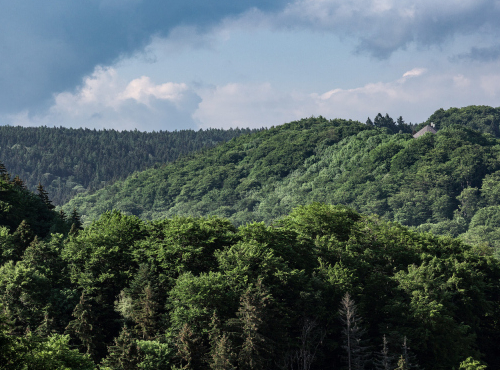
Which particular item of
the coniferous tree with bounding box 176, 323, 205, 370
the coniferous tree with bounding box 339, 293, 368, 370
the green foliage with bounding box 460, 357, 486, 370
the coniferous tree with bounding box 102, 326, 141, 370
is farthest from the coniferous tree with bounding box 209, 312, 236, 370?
the green foliage with bounding box 460, 357, 486, 370

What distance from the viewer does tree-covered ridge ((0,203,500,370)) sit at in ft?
223

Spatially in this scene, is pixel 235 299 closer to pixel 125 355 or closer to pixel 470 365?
pixel 125 355

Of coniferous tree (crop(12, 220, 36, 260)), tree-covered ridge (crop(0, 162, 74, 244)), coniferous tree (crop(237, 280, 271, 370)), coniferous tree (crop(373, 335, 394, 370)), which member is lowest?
coniferous tree (crop(373, 335, 394, 370))

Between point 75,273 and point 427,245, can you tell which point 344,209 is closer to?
point 427,245

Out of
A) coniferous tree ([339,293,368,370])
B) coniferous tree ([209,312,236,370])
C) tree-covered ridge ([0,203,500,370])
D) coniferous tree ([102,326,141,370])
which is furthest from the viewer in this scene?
coniferous tree ([339,293,368,370])

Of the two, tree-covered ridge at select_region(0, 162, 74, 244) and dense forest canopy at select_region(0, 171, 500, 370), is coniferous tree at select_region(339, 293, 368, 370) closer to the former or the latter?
dense forest canopy at select_region(0, 171, 500, 370)

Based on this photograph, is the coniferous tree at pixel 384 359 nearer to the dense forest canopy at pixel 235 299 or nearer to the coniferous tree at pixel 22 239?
the dense forest canopy at pixel 235 299

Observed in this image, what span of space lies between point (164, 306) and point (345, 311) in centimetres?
2066

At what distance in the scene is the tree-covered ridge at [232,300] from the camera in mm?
68062

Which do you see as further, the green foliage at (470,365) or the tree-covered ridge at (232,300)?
the green foliage at (470,365)

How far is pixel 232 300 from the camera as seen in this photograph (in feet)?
235

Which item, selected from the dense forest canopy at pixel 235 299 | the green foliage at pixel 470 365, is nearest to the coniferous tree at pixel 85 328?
the dense forest canopy at pixel 235 299

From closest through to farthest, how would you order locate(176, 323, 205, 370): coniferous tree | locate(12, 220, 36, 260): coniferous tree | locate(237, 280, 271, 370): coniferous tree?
locate(176, 323, 205, 370): coniferous tree < locate(237, 280, 271, 370): coniferous tree < locate(12, 220, 36, 260): coniferous tree

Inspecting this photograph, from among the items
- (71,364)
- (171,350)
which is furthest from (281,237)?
(71,364)
